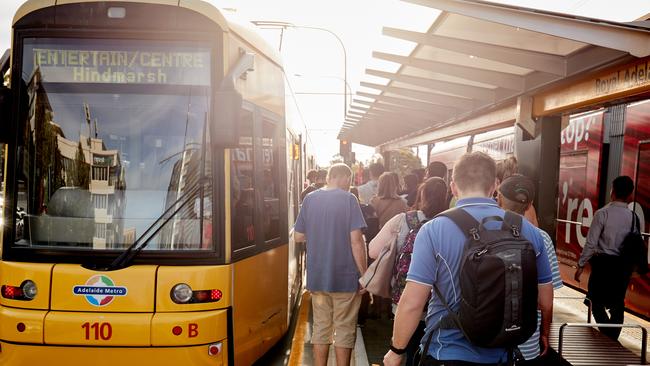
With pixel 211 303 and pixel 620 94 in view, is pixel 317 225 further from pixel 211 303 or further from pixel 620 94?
pixel 620 94

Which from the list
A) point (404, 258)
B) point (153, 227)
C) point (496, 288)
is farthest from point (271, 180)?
point (496, 288)

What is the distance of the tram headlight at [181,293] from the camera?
4531 millimetres

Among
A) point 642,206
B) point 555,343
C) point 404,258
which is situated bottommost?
point 555,343

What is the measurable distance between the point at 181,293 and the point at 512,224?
260 centimetres

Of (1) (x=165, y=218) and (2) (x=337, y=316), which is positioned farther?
(2) (x=337, y=316)

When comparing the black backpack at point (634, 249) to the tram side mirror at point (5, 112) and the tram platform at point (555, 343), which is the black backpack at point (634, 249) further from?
the tram side mirror at point (5, 112)

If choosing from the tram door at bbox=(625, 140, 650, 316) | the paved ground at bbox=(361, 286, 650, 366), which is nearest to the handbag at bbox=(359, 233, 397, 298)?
the paved ground at bbox=(361, 286, 650, 366)

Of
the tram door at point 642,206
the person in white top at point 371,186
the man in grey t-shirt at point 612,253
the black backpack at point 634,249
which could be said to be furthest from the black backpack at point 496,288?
the person in white top at point 371,186

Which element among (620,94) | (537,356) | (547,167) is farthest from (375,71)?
(537,356)

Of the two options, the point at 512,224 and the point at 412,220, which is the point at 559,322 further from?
the point at 512,224

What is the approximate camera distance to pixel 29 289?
15.1ft

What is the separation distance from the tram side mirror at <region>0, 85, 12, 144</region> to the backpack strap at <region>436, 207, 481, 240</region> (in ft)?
11.2

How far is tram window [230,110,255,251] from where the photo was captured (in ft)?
15.9

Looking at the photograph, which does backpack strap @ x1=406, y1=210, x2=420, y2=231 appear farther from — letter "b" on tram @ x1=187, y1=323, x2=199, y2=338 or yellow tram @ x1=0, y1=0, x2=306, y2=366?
letter "b" on tram @ x1=187, y1=323, x2=199, y2=338
